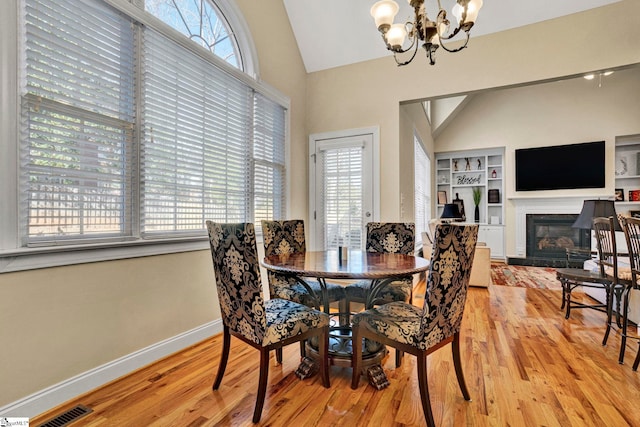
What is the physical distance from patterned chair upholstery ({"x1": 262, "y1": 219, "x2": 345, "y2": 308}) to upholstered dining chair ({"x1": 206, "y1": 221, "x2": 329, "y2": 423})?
18.0 inches

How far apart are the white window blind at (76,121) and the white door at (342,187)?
2440mm

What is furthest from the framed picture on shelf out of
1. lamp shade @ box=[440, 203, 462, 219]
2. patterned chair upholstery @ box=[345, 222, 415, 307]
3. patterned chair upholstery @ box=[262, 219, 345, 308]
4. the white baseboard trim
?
the white baseboard trim

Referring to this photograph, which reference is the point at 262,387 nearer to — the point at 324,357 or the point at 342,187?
the point at 324,357

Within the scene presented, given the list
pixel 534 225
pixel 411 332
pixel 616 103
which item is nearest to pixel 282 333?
pixel 411 332

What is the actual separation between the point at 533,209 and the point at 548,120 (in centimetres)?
193

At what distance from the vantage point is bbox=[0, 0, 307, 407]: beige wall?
1597 mm

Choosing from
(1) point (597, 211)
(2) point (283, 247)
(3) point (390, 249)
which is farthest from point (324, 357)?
(1) point (597, 211)

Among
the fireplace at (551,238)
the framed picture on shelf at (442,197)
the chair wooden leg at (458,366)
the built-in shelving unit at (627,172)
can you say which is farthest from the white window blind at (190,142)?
the built-in shelving unit at (627,172)

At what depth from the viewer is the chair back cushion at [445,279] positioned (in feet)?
5.01

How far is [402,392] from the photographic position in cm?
190

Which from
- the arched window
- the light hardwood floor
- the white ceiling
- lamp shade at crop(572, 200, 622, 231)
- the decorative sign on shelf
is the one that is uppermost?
the white ceiling

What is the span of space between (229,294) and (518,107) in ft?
25.5

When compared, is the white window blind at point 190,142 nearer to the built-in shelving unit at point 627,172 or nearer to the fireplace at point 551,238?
the fireplace at point 551,238

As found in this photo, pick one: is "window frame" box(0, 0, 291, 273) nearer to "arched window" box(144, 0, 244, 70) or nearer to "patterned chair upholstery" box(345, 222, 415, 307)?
"arched window" box(144, 0, 244, 70)
